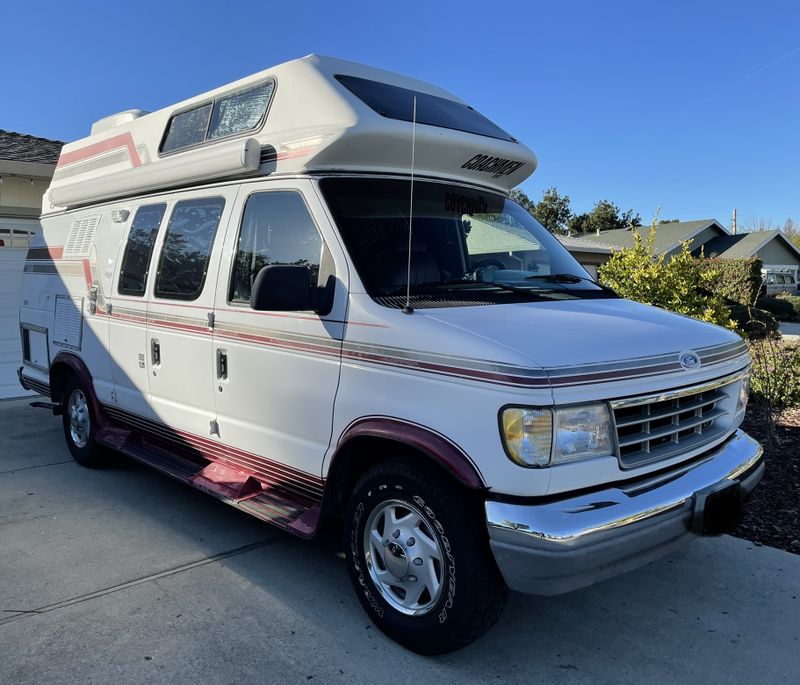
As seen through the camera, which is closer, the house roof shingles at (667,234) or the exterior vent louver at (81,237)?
the exterior vent louver at (81,237)

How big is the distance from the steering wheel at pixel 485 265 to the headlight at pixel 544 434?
48.1 inches

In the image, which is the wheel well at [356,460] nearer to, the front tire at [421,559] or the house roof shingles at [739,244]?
the front tire at [421,559]

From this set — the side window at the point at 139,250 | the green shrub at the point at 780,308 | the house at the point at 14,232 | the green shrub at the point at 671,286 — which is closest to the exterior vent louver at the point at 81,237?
the side window at the point at 139,250

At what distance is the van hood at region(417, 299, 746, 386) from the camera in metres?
2.66

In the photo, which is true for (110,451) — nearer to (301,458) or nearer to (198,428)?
(198,428)

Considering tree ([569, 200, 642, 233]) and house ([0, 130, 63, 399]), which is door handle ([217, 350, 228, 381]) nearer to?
house ([0, 130, 63, 399])

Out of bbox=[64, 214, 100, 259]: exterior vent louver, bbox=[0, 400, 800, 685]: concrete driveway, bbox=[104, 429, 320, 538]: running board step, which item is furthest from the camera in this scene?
bbox=[64, 214, 100, 259]: exterior vent louver

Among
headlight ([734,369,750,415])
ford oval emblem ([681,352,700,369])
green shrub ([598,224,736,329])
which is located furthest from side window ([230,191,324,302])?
green shrub ([598,224,736,329])

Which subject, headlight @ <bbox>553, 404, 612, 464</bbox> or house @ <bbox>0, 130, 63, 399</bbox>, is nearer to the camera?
headlight @ <bbox>553, 404, 612, 464</bbox>

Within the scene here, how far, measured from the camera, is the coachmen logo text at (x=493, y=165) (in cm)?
408

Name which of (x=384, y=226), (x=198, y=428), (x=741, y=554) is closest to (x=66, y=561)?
(x=198, y=428)

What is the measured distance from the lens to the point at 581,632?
3.33 metres

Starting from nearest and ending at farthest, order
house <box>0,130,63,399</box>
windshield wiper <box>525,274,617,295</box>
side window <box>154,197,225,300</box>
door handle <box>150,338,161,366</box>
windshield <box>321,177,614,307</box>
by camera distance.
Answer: windshield <box>321,177,614,307</box>, windshield wiper <box>525,274,617,295</box>, side window <box>154,197,225,300</box>, door handle <box>150,338,161,366</box>, house <box>0,130,63,399</box>

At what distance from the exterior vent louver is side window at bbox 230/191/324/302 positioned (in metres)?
2.43
